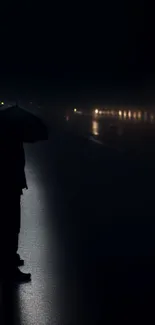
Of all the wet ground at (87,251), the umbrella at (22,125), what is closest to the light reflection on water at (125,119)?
the wet ground at (87,251)

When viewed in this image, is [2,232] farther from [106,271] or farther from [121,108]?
[121,108]

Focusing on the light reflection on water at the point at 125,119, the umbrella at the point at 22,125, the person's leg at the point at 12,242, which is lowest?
the light reflection on water at the point at 125,119

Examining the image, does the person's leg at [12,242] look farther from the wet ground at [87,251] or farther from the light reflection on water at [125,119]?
the light reflection on water at [125,119]

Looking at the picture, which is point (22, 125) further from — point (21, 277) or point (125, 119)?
point (125, 119)

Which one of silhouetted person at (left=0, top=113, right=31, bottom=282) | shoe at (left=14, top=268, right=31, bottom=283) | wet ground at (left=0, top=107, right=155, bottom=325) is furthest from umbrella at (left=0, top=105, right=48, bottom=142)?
Result: wet ground at (left=0, top=107, right=155, bottom=325)

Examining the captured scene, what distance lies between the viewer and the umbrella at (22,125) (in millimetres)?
7590

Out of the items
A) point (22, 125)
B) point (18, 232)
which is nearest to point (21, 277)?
point (18, 232)

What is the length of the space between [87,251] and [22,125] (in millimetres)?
2888

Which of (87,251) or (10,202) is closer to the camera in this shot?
(10,202)

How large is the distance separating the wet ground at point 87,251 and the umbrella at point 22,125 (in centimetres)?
173

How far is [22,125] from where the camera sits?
7.77m

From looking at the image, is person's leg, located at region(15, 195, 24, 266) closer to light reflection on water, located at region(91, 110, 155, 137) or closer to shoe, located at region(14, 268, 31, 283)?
shoe, located at region(14, 268, 31, 283)

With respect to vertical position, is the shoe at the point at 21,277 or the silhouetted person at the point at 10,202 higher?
the silhouetted person at the point at 10,202

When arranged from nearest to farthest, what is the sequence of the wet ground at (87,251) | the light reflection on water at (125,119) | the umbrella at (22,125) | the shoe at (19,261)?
the wet ground at (87,251)
the umbrella at (22,125)
the shoe at (19,261)
the light reflection on water at (125,119)
